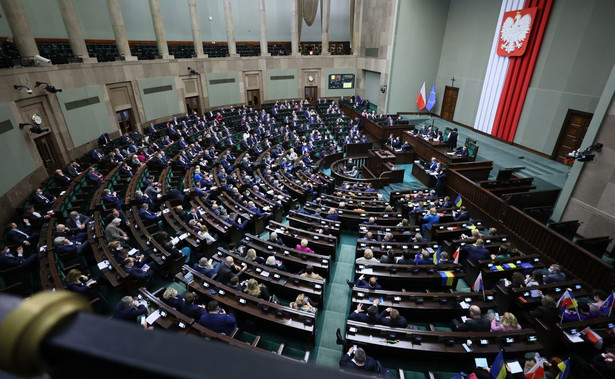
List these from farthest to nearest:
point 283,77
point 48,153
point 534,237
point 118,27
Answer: point 283,77, point 118,27, point 48,153, point 534,237

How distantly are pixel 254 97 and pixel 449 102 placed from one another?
15775 millimetres

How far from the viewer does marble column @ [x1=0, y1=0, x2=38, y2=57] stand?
11141 millimetres

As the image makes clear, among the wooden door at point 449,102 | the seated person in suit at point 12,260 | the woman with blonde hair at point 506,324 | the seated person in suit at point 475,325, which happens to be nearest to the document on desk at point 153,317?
the seated person in suit at point 12,260

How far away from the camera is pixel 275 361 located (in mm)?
571

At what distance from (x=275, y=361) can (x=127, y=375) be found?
258mm

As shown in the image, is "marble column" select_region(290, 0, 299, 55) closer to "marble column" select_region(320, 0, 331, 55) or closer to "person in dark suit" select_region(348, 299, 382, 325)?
"marble column" select_region(320, 0, 331, 55)

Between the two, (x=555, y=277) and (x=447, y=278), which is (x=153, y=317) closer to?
(x=447, y=278)

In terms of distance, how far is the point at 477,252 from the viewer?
25.4ft

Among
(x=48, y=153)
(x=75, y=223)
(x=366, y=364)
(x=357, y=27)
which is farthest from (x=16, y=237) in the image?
(x=357, y=27)

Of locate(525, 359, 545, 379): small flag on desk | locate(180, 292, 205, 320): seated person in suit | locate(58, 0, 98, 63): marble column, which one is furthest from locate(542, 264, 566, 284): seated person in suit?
locate(58, 0, 98, 63): marble column

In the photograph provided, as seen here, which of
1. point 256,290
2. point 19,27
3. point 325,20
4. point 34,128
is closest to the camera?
point 256,290

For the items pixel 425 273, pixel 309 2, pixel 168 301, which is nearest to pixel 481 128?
pixel 425 273

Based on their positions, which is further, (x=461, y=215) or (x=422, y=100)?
(x=422, y=100)

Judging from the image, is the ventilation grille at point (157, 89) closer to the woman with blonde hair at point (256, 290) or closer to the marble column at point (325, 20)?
the marble column at point (325, 20)
